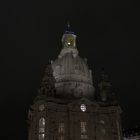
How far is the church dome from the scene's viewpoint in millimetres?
123062

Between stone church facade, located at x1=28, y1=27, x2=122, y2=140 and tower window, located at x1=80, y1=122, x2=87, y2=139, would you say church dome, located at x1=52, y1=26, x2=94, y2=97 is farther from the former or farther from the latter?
tower window, located at x1=80, y1=122, x2=87, y2=139

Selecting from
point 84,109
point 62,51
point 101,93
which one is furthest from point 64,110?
point 62,51

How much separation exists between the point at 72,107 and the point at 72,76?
1352 centimetres

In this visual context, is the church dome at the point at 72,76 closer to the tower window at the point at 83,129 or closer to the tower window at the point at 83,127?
the tower window at the point at 83,127

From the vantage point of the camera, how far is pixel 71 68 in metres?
127

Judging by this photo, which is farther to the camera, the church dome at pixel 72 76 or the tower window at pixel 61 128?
the church dome at pixel 72 76

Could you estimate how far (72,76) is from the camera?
125m

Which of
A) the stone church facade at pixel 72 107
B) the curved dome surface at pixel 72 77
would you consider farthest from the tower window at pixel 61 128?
the curved dome surface at pixel 72 77

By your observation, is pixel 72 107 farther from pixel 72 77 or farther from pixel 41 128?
pixel 72 77

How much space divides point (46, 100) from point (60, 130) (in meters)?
10.4

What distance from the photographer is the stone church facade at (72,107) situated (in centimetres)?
11212

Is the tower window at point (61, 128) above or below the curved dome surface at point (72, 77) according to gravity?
below

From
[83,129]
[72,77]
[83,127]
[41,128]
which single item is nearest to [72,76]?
[72,77]

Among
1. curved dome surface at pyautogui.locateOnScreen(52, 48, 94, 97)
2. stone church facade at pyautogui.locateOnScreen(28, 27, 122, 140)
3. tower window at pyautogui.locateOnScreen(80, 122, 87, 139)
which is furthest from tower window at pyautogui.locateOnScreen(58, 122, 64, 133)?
curved dome surface at pyautogui.locateOnScreen(52, 48, 94, 97)
